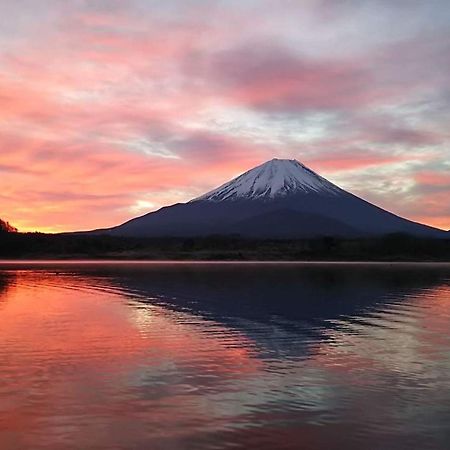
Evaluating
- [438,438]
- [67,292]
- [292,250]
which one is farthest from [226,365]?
[292,250]

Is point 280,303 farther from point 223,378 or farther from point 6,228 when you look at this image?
point 6,228

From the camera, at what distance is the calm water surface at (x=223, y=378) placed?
11.9 meters

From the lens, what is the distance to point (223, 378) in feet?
53.6

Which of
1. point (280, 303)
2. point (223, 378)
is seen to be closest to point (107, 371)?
point (223, 378)

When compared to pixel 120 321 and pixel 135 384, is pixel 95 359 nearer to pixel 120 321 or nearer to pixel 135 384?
pixel 135 384

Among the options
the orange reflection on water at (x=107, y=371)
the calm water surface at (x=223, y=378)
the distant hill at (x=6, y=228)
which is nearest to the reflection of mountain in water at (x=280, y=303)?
the calm water surface at (x=223, y=378)

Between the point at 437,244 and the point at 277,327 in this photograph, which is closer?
the point at 277,327

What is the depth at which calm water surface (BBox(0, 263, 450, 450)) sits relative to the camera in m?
11.9

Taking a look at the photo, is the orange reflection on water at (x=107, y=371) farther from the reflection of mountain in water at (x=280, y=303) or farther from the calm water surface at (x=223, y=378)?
the reflection of mountain in water at (x=280, y=303)

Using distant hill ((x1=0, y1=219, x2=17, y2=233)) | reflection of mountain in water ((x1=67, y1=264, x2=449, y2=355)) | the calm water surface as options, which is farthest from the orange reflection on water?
distant hill ((x1=0, y1=219, x2=17, y2=233))

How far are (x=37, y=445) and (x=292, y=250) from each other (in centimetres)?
12512

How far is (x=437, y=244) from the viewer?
457ft

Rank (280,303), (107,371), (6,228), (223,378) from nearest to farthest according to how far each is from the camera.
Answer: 1. (223,378)
2. (107,371)
3. (280,303)
4. (6,228)

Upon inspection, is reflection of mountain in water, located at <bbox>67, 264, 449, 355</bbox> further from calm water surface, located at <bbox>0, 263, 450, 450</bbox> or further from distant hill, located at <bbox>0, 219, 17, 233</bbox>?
distant hill, located at <bbox>0, 219, 17, 233</bbox>
